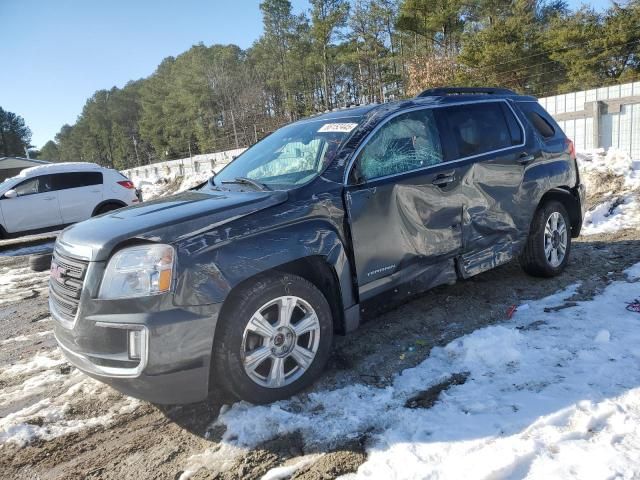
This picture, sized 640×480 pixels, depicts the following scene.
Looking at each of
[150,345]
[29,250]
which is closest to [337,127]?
[150,345]

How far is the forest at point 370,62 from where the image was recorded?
28.8 metres

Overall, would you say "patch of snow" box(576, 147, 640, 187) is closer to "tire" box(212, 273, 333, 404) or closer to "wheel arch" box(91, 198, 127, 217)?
"tire" box(212, 273, 333, 404)

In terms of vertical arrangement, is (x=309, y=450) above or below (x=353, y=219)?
below

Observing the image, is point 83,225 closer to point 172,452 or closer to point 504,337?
point 172,452

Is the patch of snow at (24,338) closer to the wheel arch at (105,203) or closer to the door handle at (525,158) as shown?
the door handle at (525,158)

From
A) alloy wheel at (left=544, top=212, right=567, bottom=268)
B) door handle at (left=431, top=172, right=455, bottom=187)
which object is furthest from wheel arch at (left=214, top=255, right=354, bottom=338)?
alloy wheel at (left=544, top=212, right=567, bottom=268)

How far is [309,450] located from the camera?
257 centimetres

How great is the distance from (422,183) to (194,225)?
1.83 metres

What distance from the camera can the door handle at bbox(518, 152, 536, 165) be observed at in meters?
4.53

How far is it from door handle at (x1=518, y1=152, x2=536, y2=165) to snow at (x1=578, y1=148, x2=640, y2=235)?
3185 millimetres

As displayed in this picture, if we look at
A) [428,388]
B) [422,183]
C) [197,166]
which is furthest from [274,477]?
[197,166]

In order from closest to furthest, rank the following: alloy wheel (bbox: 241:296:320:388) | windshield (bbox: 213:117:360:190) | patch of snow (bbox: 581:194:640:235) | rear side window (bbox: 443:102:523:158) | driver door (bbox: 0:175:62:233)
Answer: alloy wheel (bbox: 241:296:320:388) < windshield (bbox: 213:117:360:190) < rear side window (bbox: 443:102:523:158) < patch of snow (bbox: 581:194:640:235) < driver door (bbox: 0:175:62:233)

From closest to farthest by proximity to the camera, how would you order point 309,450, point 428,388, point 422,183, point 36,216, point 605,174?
point 309,450
point 428,388
point 422,183
point 605,174
point 36,216

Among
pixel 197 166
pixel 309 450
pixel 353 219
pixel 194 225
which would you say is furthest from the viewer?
pixel 197 166
